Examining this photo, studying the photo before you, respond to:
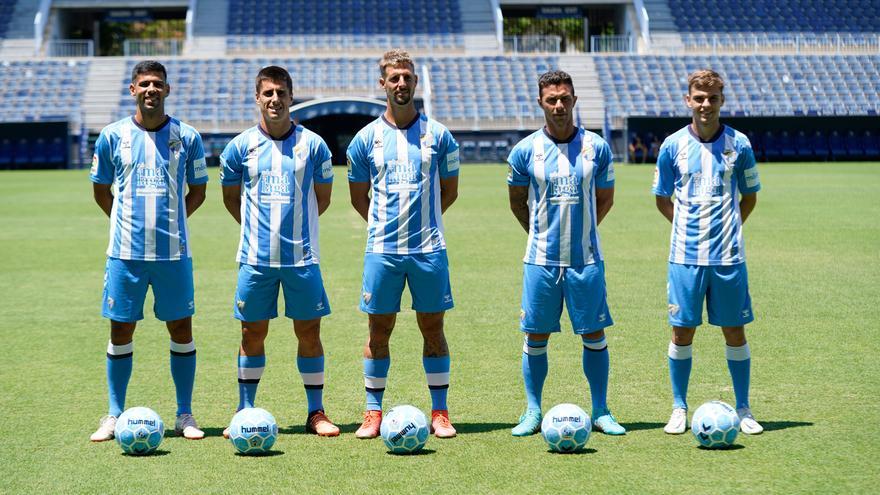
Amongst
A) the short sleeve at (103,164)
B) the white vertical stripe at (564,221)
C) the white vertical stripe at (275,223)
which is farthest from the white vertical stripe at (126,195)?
the white vertical stripe at (564,221)

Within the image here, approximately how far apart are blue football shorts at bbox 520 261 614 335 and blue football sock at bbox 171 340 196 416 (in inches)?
79.4

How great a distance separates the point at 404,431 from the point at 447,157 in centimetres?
166

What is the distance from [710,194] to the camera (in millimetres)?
6734

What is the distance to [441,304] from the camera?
262 inches

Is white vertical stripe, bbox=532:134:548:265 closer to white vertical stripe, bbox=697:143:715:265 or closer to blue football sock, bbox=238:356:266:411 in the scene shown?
white vertical stripe, bbox=697:143:715:265

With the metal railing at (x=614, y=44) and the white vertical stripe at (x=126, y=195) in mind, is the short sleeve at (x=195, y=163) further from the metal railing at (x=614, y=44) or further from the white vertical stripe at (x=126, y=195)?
the metal railing at (x=614, y=44)

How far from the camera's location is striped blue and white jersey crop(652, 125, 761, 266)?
21.9 feet

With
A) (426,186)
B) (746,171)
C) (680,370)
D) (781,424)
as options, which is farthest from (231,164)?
(781,424)

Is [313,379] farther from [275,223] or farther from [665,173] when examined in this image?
[665,173]

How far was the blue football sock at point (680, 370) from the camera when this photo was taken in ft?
22.1

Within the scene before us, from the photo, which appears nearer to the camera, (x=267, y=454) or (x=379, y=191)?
(x=267, y=454)

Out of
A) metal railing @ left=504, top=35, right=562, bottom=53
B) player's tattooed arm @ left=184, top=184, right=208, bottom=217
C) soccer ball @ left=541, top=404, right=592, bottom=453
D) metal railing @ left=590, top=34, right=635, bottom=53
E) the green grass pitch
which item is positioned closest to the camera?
the green grass pitch

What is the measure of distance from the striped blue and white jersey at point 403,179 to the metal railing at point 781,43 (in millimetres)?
45143

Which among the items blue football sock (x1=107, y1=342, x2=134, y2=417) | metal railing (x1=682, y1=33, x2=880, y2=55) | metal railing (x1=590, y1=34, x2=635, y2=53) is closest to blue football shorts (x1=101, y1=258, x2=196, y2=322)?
blue football sock (x1=107, y1=342, x2=134, y2=417)
